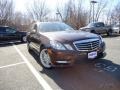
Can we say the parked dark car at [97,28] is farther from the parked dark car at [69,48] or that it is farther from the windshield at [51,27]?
the parked dark car at [69,48]

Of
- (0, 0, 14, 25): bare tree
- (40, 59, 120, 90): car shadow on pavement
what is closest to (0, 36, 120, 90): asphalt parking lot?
(40, 59, 120, 90): car shadow on pavement

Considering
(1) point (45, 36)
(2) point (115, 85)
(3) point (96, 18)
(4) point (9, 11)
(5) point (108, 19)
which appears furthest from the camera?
(5) point (108, 19)

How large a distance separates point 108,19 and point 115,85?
45691 millimetres

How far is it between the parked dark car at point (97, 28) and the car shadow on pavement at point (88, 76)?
13.8m

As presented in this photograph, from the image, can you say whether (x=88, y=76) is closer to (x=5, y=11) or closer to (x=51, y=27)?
(x=51, y=27)

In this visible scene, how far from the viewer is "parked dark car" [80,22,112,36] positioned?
20.7m

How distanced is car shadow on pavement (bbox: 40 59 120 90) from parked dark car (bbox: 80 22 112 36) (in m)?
13.8

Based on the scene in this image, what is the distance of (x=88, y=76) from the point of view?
18.3 feet

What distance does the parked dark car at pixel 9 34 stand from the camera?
58.1 feet

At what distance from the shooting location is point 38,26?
26.6 ft

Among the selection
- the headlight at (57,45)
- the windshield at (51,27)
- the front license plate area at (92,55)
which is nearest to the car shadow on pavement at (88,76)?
the front license plate area at (92,55)

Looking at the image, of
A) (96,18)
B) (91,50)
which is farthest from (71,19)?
(91,50)

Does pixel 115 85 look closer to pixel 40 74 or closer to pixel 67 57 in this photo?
pixel 67 57

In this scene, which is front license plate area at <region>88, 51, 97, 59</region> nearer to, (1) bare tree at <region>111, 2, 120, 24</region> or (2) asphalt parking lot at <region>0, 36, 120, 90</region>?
(2) asphalt parking lot at <region>0, 36, 120, 90</region>
